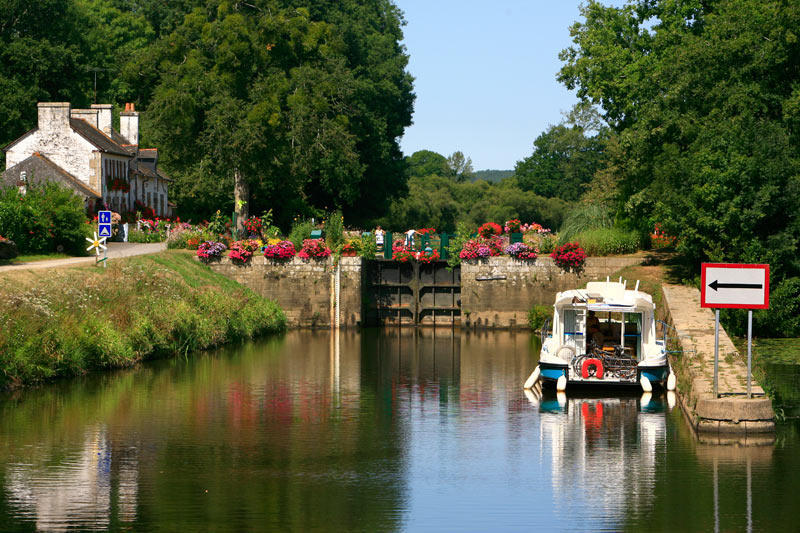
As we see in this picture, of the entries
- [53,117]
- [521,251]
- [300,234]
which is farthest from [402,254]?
[53,117]

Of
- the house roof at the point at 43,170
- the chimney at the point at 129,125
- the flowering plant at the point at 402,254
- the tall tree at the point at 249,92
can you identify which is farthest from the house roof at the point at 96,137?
the flowering plant at the point at 402,254

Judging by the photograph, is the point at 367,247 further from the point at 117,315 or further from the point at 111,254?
the point at 117,315

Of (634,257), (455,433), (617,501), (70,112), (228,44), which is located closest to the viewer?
(617,501)

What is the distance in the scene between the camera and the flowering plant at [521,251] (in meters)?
47.2

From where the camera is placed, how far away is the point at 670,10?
161 ft

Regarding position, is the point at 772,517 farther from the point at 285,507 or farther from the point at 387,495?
the point at 285,507

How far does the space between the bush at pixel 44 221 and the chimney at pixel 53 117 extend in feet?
46.6

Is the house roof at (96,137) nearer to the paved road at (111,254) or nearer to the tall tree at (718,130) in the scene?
the paved road at (111,254)

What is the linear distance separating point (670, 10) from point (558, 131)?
94.1 metres

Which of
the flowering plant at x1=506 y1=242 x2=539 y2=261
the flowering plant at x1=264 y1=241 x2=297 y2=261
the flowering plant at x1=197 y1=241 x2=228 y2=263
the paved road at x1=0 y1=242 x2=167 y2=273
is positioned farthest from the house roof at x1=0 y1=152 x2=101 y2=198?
the flowering plant at x1=506 y1=242 x2=539 y2=261

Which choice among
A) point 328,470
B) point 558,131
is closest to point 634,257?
point 328,470

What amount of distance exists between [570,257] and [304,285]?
38.9 feet

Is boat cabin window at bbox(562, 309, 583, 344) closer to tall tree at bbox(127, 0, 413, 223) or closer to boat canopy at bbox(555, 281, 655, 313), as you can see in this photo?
boat canopy at bbox(555, 281, 655, 313)

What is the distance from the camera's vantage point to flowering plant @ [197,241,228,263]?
48.2 m
